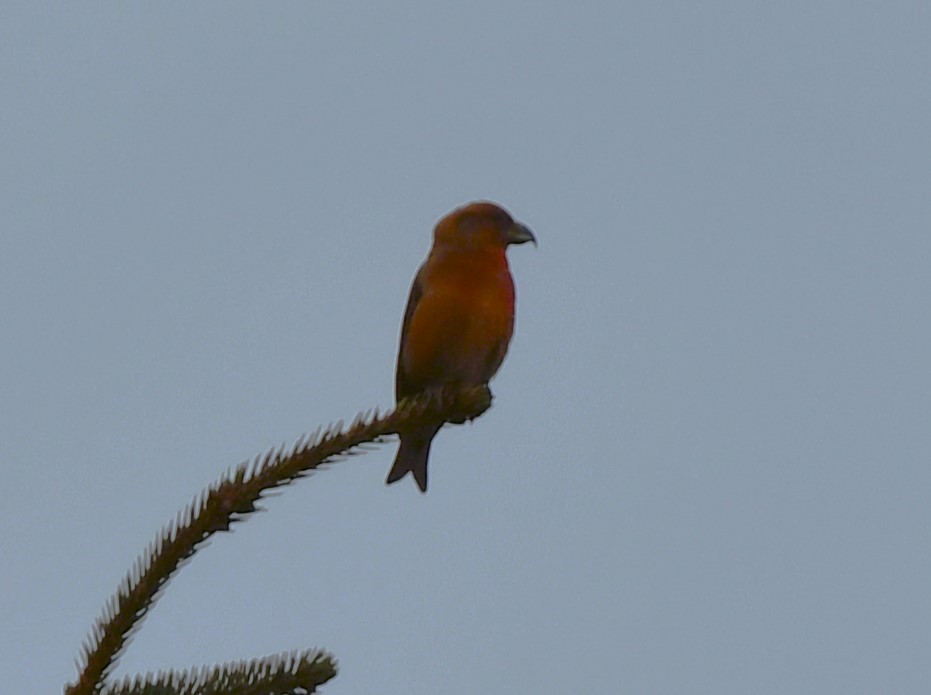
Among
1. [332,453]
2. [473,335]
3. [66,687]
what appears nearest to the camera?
[66,687]

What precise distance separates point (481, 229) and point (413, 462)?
124cm

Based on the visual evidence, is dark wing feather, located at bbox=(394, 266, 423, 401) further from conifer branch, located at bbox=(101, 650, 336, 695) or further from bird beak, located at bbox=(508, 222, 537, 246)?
conifer branch, located at bbox=(101, 650, 336, 695)

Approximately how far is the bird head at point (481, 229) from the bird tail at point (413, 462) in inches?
39.9

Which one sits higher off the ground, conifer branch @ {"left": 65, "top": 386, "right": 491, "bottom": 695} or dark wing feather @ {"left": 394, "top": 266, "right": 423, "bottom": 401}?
dark wing feather @ {"left": 394, "top": 266, "right": 423, "bottom": 401}

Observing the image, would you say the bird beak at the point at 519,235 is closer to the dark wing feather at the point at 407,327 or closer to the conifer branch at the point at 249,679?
the dark wing feather at the point at 407,327

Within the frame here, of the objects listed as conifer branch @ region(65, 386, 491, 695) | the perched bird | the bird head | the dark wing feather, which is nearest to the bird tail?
the perched bird

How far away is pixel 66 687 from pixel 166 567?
0.30 m

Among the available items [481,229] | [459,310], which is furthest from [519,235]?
[459,310]

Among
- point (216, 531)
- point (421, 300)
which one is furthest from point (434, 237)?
point (216, 531)

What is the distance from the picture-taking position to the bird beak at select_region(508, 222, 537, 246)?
20.0ft

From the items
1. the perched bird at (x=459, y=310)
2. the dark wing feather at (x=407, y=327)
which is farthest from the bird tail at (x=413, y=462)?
the dark wing feather at (x=407, y=327)

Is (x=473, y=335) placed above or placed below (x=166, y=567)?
above

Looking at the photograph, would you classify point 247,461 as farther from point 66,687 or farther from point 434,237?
point 434,237

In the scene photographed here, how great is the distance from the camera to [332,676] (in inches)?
98.0
